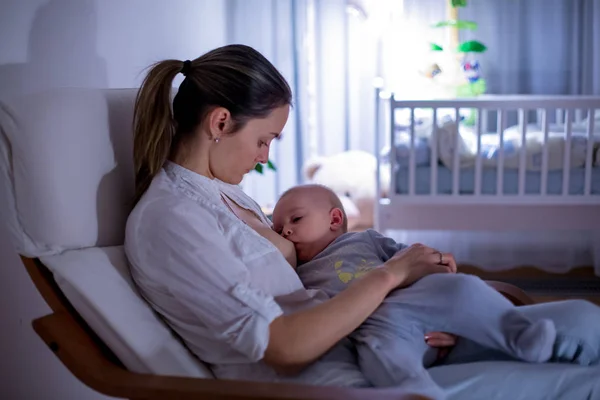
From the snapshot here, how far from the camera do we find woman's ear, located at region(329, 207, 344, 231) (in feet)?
5.20

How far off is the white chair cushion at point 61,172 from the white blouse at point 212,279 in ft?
0.32

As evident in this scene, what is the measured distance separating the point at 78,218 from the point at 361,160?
351 cm

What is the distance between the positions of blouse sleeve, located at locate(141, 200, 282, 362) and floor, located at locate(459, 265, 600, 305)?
234 cm

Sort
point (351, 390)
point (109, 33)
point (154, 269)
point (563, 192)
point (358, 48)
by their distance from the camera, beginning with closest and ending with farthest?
1. point (351, 390)
2. point (154, 269)
3. point (109, 33)
4. point (563, 192)
5. point (358, 48)

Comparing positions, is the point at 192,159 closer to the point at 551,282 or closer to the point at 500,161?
the point at 500,161

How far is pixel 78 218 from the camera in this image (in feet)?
3.91

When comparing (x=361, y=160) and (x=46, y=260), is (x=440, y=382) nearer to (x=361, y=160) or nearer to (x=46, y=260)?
(x=46, y=260)

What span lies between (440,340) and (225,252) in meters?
0.46

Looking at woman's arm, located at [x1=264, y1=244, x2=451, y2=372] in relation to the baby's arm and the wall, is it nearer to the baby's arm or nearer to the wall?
the baby's arm

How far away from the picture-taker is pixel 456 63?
15.3 ft

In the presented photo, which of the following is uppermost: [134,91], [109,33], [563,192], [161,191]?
[109,33]

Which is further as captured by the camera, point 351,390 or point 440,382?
point 440,382

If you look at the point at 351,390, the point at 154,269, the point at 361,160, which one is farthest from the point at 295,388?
the point at 361,160

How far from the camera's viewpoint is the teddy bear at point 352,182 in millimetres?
4359
